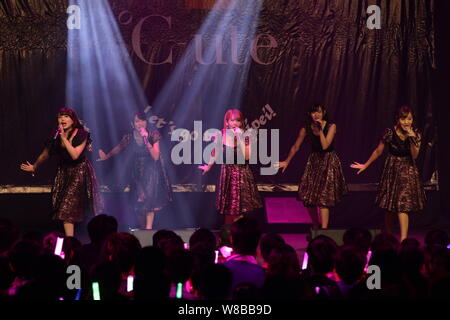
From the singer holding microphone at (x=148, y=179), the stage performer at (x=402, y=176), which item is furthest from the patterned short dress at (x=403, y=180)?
the singer holding microphone at (x=148, y=179)

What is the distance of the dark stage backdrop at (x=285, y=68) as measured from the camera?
986 cm

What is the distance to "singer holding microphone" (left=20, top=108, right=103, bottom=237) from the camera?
7.79 m

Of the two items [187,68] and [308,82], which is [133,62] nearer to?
[187,68]

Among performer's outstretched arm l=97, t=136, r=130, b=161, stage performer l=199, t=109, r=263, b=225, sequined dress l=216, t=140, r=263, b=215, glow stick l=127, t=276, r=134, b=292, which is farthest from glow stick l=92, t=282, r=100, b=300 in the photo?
performer's outstretched arm l=97, t=136, r=130, b=161

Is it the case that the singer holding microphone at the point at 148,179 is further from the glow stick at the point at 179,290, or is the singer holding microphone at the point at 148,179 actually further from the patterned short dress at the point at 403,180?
the glow stick at the point at 179,290

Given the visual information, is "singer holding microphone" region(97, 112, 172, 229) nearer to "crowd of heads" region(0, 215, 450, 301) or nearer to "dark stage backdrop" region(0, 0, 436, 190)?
"dark stage backdrop" region(0, 0, 436, 190)

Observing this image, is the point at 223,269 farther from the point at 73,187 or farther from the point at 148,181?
the point at 148,181

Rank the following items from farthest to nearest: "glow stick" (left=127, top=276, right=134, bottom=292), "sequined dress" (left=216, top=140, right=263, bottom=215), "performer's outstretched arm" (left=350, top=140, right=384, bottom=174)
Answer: "sequined dress" (left=216, top=140, right=263, bottom=215), "performer's outstretched arm" (left=350, top=140, right=384, bottom=174), "glow stick" (left=127, top=276, right=134, bottom=292)

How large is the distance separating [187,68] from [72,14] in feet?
6.02

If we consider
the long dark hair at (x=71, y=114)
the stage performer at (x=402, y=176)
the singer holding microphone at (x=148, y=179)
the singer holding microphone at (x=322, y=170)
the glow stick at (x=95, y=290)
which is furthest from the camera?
the singer holding microphone at (x=148, y=179)

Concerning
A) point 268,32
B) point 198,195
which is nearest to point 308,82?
point 268,32

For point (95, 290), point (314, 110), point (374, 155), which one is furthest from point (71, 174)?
point (95, 290)

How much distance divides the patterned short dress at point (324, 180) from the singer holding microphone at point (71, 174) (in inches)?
104

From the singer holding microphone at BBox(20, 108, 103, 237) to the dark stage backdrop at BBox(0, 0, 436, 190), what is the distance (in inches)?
76.7
